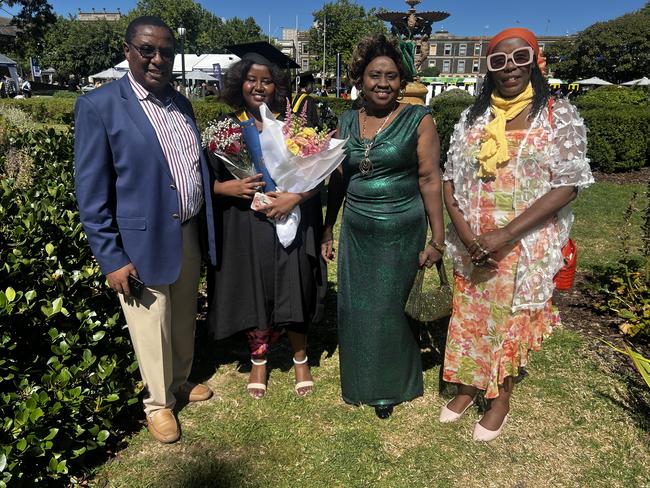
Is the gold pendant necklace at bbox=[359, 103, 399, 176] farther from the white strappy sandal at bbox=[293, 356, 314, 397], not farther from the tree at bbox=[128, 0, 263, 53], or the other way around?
the tree at bbox=[128, 0, 263, 53]

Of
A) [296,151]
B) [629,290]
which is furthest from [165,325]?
[629,290]

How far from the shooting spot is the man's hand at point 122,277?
239 centimetres

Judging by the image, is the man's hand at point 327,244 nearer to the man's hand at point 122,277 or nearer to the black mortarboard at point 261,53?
the black mortarboard at point 261,53

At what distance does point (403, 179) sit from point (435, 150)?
0.81 ft

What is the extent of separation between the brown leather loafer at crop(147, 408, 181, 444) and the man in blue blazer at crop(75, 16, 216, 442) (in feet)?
0.04

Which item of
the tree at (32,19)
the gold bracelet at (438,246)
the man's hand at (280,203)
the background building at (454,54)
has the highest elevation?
the background building at (454,54)

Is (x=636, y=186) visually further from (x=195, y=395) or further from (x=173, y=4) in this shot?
(x=173, y=4)

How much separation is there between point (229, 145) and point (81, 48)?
6623 cm

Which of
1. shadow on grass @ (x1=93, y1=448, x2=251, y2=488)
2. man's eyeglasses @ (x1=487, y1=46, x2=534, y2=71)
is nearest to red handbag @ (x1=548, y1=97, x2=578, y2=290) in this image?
man's eyeglasses @ (x1=487, y1=46, x2=534, y2=71)

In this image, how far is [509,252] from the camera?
8.13 ft

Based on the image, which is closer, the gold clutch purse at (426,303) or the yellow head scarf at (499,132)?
the yellow head scarf at (499,132)

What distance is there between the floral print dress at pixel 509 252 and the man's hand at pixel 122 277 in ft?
5.87

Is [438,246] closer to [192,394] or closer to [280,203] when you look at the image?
[280,203]

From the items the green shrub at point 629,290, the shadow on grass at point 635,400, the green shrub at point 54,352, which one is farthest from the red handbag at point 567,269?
the green shrub at point 54,352
